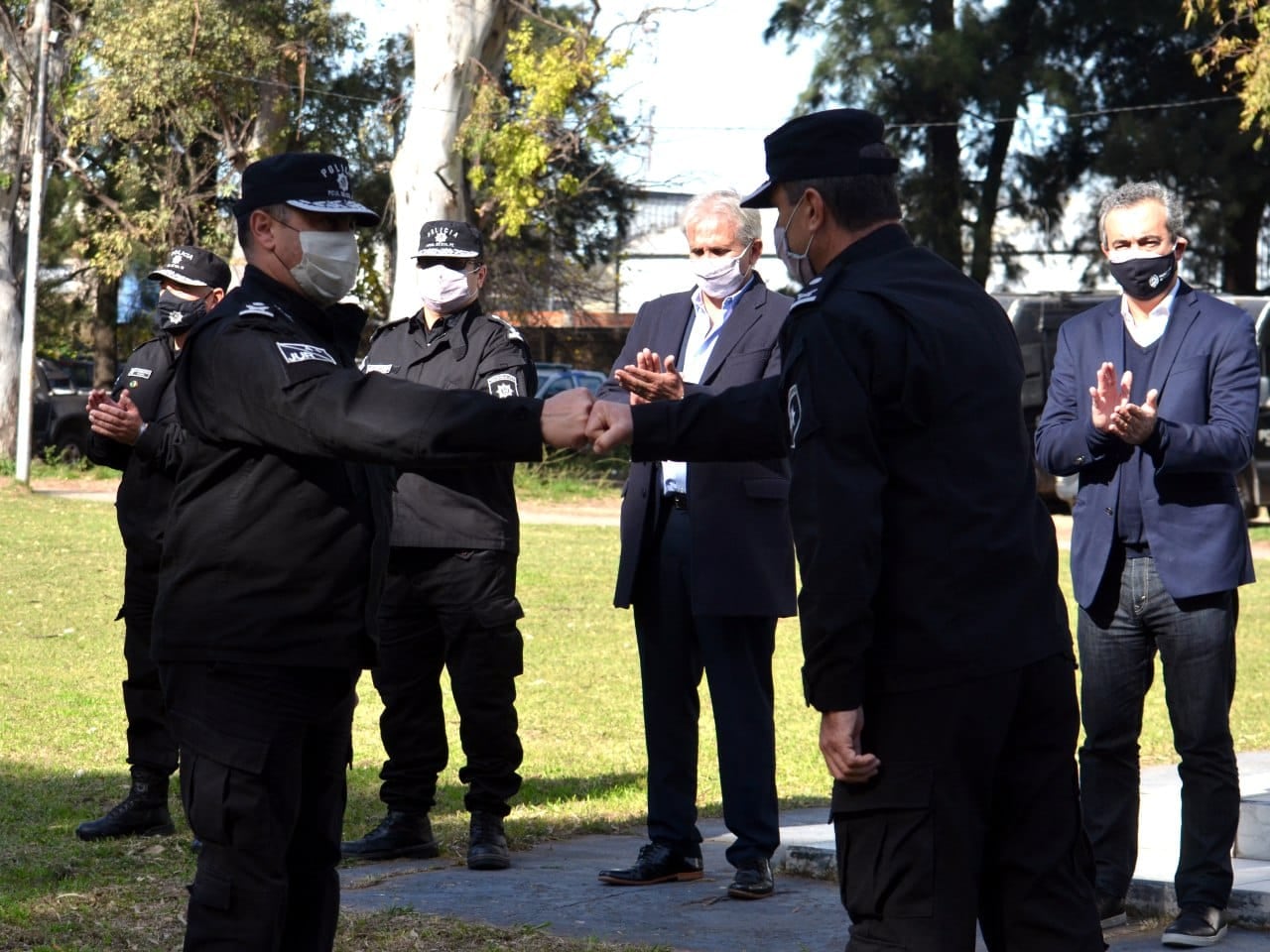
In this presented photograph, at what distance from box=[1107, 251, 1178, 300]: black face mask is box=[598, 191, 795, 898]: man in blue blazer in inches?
45.3

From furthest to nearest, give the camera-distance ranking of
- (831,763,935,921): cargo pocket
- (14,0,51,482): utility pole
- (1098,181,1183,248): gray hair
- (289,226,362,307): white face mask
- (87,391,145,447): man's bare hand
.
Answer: (14,0,51,482): utility pole → (87,391,145,447): man's bare hand → (1098,181,1183,248): gray hair → (289,226,362,307): white face mask → (831,763,935,921): cargo pocket

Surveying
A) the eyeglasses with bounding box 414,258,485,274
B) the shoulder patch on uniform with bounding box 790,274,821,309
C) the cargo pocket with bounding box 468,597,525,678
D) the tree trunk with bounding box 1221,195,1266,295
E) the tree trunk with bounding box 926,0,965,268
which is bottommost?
the cargo pocket with bounding box 468,597,525,678

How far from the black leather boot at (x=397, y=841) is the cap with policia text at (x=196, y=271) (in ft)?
6.75

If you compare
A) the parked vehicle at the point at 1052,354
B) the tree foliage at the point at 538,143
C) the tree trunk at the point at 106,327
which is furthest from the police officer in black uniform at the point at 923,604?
the tree trunk at the point at 106,327

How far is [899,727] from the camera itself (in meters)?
3.44

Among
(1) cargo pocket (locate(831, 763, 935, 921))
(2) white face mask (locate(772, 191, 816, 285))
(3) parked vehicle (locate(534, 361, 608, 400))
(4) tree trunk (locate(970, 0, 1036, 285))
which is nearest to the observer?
(1) cargo pocket (locate(831, 763, 935, 921))

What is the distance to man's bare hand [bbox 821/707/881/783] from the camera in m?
3.43

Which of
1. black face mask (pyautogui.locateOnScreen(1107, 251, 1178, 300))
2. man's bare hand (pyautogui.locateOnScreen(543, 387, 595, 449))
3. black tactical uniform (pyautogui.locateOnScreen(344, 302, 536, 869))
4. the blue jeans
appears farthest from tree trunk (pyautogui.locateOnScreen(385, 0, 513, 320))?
man's bare hand (pyautogui.locateOnScreen(543, 387, 595, 449))

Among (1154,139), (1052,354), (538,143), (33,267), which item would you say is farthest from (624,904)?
(1154,139)

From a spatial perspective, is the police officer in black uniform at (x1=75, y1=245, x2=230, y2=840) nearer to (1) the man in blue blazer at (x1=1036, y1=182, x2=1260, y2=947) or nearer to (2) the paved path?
(2) the paved path

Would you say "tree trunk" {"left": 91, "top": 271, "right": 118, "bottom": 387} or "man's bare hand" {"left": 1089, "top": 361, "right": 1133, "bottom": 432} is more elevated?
"tree trunk" {"left": 91, "top": 271, "right": 118, "bottom": 387}

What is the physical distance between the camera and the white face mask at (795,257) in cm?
369

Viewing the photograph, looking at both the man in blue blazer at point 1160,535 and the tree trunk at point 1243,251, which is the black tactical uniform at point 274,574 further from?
the tree trunk at point 1243,251

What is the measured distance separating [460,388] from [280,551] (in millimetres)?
2290
